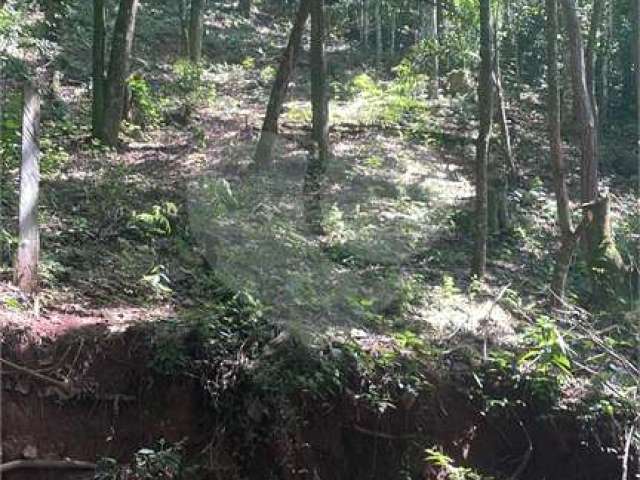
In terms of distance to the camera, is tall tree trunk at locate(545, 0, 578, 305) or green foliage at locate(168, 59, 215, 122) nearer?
tall tree trunk at locate(545, 0, 578, 305)

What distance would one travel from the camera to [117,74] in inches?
548

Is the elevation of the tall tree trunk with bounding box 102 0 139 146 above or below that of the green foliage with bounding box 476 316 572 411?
above

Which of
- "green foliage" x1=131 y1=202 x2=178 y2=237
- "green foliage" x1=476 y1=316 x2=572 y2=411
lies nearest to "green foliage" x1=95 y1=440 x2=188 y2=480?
"green foliage" x1=476 y1=316 x2=572 y2=411

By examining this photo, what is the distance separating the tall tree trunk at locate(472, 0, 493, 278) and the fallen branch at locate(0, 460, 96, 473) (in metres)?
7.50

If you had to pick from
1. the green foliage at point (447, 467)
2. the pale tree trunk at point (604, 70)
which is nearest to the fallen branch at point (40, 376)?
the green foliage at point (447, 467)

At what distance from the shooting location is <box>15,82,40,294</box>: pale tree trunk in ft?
25.1

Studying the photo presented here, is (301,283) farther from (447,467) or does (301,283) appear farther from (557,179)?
(557,179)

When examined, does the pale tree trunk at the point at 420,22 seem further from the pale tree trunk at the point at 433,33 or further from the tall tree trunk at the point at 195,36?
the tall tree trunk at the point at 195,36

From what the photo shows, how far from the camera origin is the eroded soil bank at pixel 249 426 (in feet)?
22.8

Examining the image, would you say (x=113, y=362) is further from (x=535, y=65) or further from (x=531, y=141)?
(x=535, y=65)

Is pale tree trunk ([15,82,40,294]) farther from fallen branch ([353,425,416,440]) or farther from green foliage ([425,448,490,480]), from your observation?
green foliage ([425,448,490,480])

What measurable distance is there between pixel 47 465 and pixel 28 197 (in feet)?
8.56

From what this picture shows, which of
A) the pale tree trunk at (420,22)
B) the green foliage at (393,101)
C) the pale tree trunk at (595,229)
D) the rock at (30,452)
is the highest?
the pale tree trunk at (420,22)

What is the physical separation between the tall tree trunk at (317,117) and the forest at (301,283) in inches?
2.1
